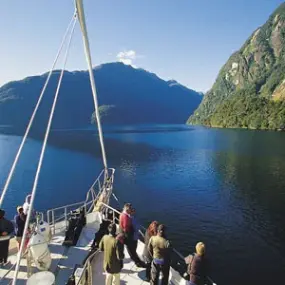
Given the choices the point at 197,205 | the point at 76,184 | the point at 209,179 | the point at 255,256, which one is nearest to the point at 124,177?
the point at 76,184

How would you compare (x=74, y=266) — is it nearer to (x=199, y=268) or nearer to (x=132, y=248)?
(x=132, y=248)

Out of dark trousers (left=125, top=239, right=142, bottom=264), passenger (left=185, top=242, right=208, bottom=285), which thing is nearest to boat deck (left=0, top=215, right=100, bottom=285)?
dark trousers (left=125, top=239, right=142, bottom=264)

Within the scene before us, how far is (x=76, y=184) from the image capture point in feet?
154

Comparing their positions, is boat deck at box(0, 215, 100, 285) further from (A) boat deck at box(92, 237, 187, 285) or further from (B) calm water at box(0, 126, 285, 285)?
(B) calm water at box(0, 126, 285, 285)

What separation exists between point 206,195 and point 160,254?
3106 centimetres

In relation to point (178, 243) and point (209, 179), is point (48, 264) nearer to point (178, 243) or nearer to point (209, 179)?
point (178, 243)

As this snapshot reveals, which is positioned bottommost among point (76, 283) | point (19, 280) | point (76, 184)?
point (76, 184)

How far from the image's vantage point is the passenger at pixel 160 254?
971 cm

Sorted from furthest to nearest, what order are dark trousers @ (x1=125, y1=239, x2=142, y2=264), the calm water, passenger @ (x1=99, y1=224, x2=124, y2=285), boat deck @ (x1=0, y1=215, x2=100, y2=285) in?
the calm water
dark trousers @ (x1=125, y1=239, x2=142, y2=264)
boat deck @ (x1=0, y1=215, x2=100, y2=285)
passenger @ (x1=99, y1=224, x2=124, y2=285)

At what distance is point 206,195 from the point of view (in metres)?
39.6

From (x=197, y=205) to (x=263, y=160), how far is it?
34.9 m

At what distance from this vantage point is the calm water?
22.4 meters

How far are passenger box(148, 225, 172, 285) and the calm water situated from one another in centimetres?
1067

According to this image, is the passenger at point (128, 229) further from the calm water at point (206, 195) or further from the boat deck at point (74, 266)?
the calm water at point (206, 195)
